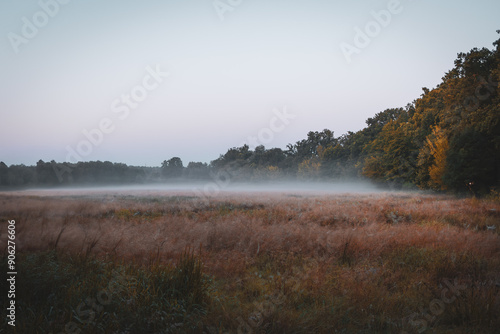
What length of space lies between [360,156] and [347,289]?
7496 centimetres

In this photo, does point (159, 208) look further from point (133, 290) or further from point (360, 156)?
point (360, 156)

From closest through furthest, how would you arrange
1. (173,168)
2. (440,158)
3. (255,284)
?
(255,284), (440,158), (173,168)

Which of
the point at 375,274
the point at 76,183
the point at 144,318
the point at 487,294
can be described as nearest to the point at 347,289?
the point at 375,274

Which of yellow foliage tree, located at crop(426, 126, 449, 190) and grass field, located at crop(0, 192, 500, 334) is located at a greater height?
yellow foliage tree, located at crop(426, 126, 449, 190)

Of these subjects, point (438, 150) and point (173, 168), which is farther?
point (173, 168)

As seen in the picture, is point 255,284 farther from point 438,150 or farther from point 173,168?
point 173,168

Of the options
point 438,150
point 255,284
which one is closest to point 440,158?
point 438,150

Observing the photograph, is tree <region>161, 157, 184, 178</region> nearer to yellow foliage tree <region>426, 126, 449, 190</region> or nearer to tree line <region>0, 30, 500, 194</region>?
tree line <region>0, 30, 500, 194</region>

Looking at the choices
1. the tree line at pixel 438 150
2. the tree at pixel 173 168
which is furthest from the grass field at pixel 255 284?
the tree at pixel 173 168

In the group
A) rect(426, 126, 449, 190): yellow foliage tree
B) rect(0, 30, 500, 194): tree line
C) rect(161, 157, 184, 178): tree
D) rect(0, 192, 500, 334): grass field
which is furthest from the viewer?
rect(161, 157, 184, 178): tree

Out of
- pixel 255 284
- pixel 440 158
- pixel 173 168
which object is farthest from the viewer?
pixel 173 168

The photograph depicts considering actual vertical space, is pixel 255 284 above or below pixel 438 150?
below

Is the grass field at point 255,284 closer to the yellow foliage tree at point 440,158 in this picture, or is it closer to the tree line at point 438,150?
the tree line at point 438,150

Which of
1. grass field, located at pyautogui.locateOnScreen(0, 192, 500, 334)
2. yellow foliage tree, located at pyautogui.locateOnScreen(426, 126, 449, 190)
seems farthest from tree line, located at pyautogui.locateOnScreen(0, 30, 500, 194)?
grass field, located at pyautogui.locateOnScreen(0, 192, 500, 334)
